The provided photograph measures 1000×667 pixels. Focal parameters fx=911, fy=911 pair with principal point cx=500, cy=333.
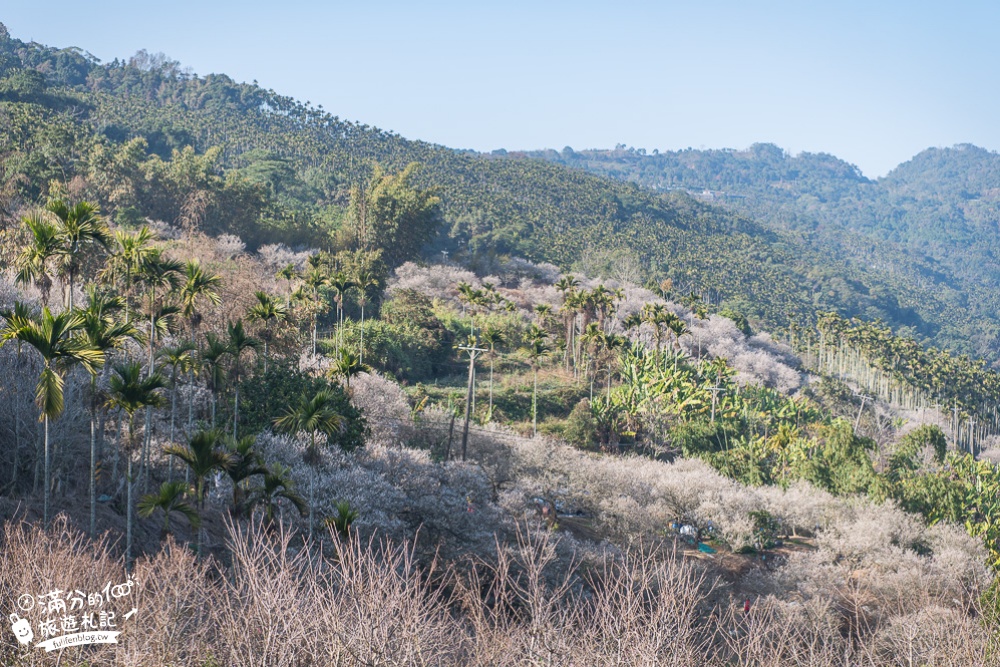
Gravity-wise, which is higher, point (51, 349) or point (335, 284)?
point (335, 284)

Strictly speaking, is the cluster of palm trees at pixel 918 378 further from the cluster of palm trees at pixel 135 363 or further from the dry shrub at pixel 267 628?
the dry shrub at pixel 267 628

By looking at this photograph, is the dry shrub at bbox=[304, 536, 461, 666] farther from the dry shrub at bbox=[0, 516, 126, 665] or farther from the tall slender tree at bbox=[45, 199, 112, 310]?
the tall slender tree at bbox=[45, 199, 112, 310]

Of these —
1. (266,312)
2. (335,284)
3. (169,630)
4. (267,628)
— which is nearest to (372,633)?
(267,628)

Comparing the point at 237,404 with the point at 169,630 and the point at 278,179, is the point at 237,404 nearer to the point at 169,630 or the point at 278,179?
the point at 169,630

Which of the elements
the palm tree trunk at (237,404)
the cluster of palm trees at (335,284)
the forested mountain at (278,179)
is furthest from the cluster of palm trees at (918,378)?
the palm tree trunk at (237,404)

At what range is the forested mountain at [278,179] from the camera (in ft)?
263

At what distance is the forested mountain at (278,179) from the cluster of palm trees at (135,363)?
32.4m

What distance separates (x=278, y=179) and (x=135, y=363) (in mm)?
94393

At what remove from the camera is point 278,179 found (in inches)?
4464

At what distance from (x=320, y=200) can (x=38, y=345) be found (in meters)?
101

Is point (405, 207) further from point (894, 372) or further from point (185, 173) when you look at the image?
point (894, 372)

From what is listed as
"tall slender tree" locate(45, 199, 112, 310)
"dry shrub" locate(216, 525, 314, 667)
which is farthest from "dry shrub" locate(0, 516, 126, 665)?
"tall slender tree" locate(45, 199, 112, 310)

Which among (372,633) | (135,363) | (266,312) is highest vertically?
(266,312)

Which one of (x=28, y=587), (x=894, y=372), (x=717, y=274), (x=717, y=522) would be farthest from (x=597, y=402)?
(x=717, y=274)
